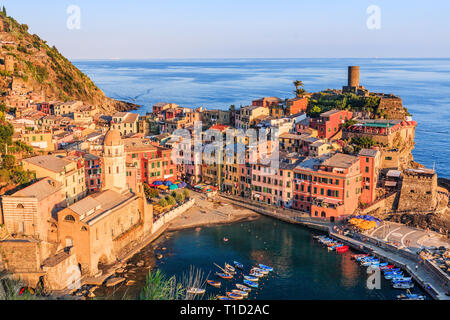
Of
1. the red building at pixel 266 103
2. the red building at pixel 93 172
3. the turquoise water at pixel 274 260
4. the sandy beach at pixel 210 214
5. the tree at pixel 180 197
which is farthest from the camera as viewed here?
the red building at pixel 266 103

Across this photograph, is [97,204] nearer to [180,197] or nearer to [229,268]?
[229,268]

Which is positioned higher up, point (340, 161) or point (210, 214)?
point (340, 161)

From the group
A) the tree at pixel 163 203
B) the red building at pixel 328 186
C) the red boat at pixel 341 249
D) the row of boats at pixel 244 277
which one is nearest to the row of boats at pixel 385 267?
the red boat at pixel 341 249

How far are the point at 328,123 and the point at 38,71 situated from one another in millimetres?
77355

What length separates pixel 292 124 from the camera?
67750 mm

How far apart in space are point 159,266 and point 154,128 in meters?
46.2

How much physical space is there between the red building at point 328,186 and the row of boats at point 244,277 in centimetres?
1238

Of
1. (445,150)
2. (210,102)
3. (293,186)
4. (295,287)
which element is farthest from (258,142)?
(210,102)

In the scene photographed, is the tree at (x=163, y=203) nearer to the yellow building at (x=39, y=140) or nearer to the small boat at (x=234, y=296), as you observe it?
the yellow building at (x=39, y=140)

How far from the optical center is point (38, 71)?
110375mm

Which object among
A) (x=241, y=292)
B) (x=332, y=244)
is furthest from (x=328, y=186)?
(x=241, y=292)

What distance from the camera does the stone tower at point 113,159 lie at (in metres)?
43.7

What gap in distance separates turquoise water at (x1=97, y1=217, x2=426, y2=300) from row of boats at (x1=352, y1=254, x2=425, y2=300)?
518 mm

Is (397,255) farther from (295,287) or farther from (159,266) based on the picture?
(159,266)
